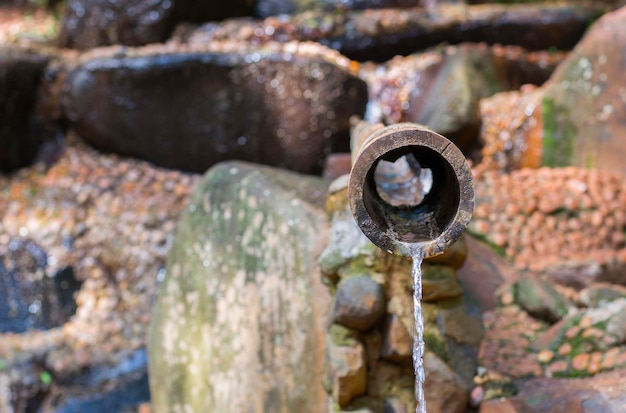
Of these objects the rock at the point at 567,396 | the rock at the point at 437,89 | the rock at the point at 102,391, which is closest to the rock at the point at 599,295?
the rock at the point at 567,396

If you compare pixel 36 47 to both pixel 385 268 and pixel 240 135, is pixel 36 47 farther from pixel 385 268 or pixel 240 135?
pixel 385 268

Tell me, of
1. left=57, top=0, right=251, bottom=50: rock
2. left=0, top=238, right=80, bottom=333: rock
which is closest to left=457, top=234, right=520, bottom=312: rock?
left=0, top=238, right=80, bottom=333: rock

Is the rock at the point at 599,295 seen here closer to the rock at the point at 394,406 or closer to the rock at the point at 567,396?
the rock at the point at 567,396

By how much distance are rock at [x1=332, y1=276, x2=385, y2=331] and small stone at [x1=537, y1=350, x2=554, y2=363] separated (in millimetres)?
808

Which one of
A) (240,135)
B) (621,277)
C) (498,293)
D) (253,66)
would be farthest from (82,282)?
(621,277)

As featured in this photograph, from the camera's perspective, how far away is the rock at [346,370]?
230cm

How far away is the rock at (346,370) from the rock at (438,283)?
376 mm

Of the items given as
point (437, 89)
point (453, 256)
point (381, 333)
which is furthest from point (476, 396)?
point (437, 89)

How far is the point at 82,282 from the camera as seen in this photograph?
5172 millimetres

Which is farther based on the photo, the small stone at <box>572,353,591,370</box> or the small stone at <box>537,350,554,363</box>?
the small stone at <box>537,350,554,363</box>

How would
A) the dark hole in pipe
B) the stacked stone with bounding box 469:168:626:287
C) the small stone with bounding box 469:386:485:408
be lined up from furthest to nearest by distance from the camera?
1. the stacked stone with bounding box 469:168:626:287
2. the small stone with bounding box 469:386:485:408
3. the dark hole in pipe

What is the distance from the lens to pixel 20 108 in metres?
6.01

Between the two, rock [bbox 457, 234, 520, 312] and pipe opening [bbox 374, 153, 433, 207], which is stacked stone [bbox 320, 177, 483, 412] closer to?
pipe opening [bbox 374, 153, 433, 207]

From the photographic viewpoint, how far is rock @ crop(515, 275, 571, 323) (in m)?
2.92
